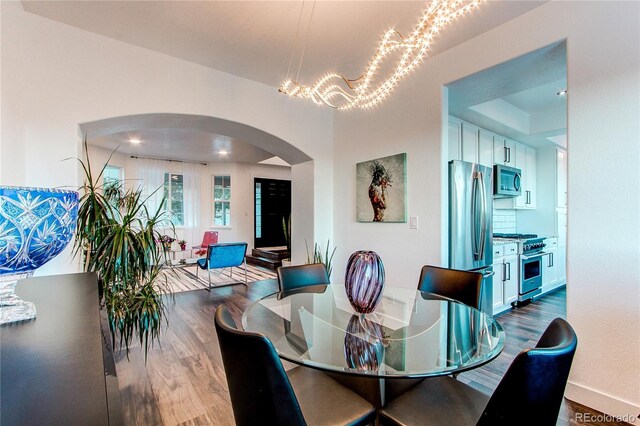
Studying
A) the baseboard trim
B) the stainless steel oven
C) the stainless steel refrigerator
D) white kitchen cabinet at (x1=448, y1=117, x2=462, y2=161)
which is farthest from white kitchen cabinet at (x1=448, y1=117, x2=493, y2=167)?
the baseboard trim

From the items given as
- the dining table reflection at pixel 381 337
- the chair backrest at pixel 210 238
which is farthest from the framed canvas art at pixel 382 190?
the chair backrest at pixel 210 238

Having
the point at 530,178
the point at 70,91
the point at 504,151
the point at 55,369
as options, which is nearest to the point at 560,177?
the point at 530,178

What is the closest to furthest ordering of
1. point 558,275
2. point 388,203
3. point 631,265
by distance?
point 631,265 → point 388,203 → point 558,275

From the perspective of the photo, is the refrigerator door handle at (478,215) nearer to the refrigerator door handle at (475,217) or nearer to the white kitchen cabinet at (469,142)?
the refrigerator door handle at (475,217)

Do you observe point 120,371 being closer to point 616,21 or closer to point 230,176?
point 616,21

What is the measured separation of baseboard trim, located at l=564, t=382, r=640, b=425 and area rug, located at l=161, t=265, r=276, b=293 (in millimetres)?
4515

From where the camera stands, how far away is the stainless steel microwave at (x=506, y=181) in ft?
12.5

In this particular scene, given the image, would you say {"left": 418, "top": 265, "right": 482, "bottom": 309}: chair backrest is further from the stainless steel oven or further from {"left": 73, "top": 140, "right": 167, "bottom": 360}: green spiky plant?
the stainless steel oven

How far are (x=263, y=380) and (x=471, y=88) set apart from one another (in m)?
3.01

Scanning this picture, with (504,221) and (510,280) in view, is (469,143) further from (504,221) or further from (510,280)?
(504,221)

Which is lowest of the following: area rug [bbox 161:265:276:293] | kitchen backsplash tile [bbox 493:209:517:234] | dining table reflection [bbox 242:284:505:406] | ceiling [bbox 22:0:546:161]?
area rug [bbox 161:265:276:293]

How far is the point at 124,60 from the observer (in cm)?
264

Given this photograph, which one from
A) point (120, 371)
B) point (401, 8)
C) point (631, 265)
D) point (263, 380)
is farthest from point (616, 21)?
point (120, 371)

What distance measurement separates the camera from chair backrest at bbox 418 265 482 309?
1886 mm
